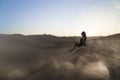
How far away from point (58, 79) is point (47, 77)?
53 cm

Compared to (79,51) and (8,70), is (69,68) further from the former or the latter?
(79,51)

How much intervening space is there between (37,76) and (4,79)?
55.6 inches

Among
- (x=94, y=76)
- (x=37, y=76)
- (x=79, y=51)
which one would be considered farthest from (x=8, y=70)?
(x=79, y=51)

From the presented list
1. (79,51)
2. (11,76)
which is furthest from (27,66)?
(79,51)

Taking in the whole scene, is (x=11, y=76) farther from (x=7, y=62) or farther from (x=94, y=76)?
(x=94, y=76)

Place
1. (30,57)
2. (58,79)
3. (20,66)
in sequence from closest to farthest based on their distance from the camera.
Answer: (58,79) < (20,66) < (30,57)

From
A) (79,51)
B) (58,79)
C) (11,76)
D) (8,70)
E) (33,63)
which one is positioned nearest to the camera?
(58,79)

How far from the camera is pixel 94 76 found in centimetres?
1070

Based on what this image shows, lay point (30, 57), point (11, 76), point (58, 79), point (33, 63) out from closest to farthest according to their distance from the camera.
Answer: point (58, 79) < point (11, 76) < point (33, 63) < point (30, 57)

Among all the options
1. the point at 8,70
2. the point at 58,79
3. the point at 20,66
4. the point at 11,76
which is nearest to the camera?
the point at 58,79

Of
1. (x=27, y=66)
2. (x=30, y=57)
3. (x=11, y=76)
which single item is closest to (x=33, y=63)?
(x=27, y=66)

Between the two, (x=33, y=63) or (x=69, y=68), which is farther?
(x=33, y=63)

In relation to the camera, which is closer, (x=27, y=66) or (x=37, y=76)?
(x=37, y=76)

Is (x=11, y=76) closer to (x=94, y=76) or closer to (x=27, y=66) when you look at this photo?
(x=27, y=66)
